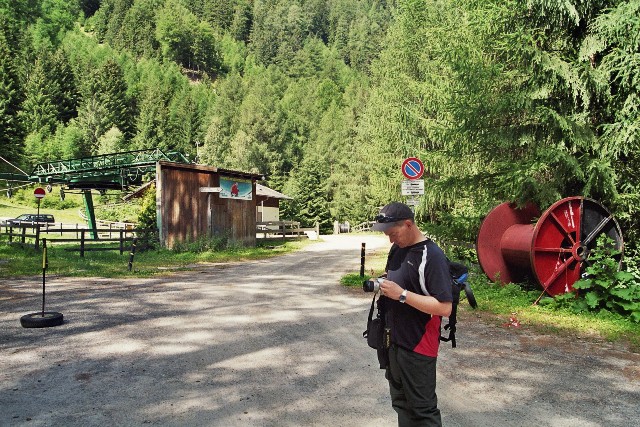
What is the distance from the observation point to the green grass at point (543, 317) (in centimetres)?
855

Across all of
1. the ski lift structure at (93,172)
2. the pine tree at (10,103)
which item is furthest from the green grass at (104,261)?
the pine tree at (10,103)

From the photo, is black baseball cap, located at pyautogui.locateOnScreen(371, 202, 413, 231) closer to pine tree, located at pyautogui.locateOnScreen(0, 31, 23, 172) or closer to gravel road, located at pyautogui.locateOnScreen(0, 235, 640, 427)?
gravel road, located at pyautogui.locateOnScreen(0, 235, 640, 427)

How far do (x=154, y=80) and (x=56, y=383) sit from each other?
11889 centimetres

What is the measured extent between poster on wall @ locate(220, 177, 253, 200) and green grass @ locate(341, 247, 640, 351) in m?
18.1

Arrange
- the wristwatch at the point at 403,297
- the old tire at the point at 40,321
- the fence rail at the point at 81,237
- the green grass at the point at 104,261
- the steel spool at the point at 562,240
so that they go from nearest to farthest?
the wristwatch at the point at 403,297 < the old tire at the point at 40,321 < the steel spool at the point at 562,240 < the green grass at the point at 104,261 < the fence rail at the point at 81,237

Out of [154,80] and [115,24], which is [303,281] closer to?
[154,80]

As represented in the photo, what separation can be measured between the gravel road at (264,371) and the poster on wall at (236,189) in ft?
55.8

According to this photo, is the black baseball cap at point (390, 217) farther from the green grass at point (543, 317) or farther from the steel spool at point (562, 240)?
the steel spool at point (562, 240)

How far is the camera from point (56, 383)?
5750 millimetres

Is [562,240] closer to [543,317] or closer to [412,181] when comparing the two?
[543,317]

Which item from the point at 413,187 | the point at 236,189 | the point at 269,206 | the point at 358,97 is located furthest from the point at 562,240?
the point at 358,97

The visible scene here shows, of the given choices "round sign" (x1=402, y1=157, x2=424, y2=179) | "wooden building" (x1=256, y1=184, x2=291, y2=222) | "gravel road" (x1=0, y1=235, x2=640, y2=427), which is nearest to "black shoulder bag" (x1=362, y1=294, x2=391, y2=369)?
"gravel road" (x1=0, y1=235, x2=640, y2=427)

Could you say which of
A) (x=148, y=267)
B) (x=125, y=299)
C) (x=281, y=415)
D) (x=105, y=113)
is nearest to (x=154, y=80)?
(x=105, y=113)

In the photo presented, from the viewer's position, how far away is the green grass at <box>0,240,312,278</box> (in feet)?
54.9
